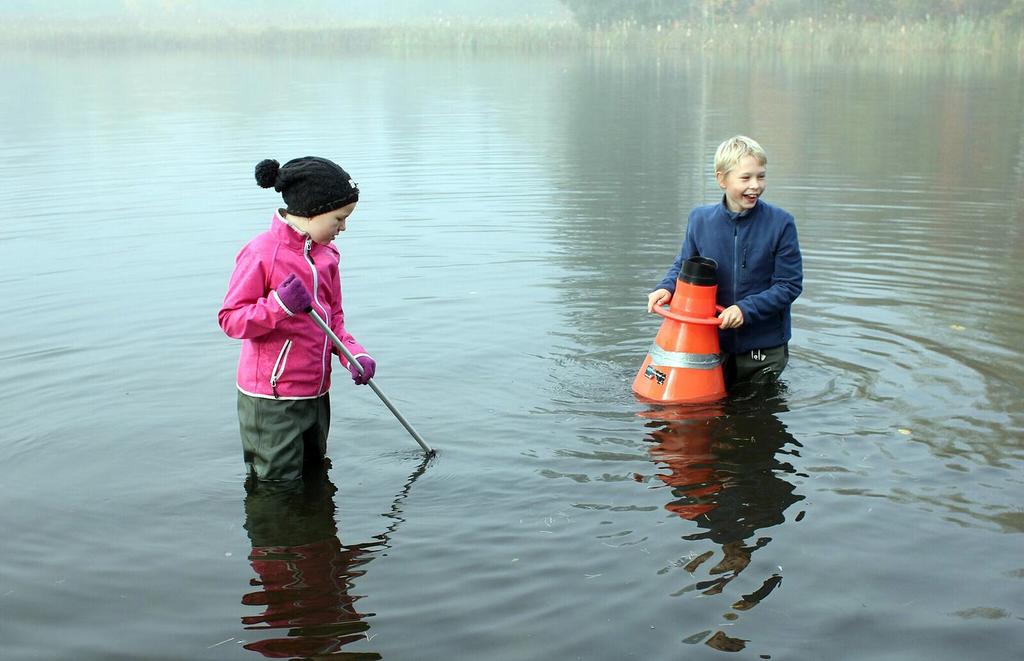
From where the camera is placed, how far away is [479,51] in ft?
151

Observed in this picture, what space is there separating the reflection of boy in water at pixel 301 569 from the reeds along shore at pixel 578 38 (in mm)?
31210

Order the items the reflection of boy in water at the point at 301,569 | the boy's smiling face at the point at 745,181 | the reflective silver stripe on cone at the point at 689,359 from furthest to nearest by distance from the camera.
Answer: the reflective silver stripe on cone at the point at 689,359, the boy's smiling face at the point at 745,181, the reflection of boy in water at the point at 301,569

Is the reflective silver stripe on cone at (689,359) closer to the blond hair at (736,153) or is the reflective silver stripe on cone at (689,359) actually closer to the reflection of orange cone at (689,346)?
the reflection of orange cone at (689,346)

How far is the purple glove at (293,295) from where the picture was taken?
174 inches

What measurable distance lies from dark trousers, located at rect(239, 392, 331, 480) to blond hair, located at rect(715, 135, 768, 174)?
2306mm

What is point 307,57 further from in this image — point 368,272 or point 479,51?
point 368,272

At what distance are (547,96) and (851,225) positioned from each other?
52.3 feet

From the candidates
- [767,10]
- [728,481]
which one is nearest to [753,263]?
[728,481]

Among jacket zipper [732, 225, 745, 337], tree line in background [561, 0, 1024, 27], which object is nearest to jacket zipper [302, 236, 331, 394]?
jacket zipper [732, 225, 745, 337]

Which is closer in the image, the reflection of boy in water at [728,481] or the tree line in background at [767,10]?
the reflection of boy in water at [728,481]

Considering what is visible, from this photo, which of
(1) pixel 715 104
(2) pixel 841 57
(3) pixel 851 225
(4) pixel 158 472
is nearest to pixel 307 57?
(2) pixel 841 57

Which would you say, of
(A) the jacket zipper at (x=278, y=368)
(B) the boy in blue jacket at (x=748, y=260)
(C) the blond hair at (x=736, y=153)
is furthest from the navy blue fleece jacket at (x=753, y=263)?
(A) the jacket zipper at (x=278, y=368)

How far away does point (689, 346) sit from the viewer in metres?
5.96

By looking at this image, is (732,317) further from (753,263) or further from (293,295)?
(293,295)
